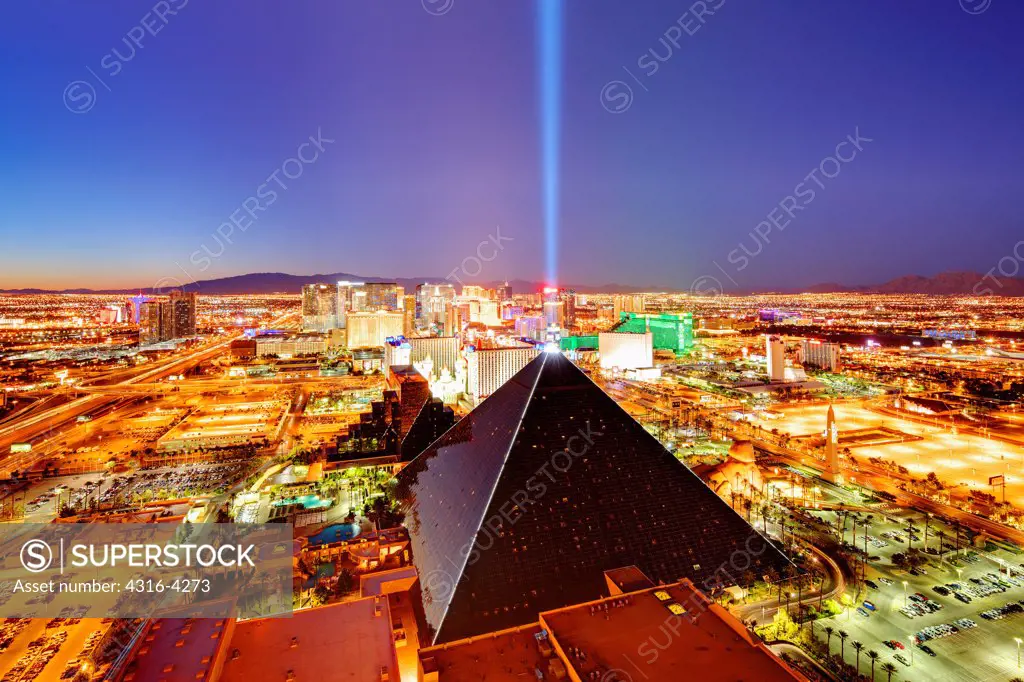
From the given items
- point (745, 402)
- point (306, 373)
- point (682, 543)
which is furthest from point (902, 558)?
point (306, 373)

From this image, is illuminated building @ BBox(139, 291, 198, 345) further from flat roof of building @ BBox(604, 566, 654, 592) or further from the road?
flat roof of building @ BBox(604, 566, 654, 592)

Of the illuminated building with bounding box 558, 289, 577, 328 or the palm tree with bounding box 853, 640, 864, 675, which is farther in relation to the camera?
the illuminated building with bounding box 558, 289, 577, 328

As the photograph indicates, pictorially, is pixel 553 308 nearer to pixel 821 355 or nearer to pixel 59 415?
pixel 821 355

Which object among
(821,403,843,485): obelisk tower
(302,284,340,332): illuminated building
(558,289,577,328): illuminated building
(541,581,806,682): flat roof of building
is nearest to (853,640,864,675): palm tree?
(541,581,806,682): flat roof of building

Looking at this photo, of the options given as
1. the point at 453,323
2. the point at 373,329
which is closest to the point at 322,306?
the point at 373,329

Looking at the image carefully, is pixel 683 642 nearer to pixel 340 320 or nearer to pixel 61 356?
pixel 61 356
